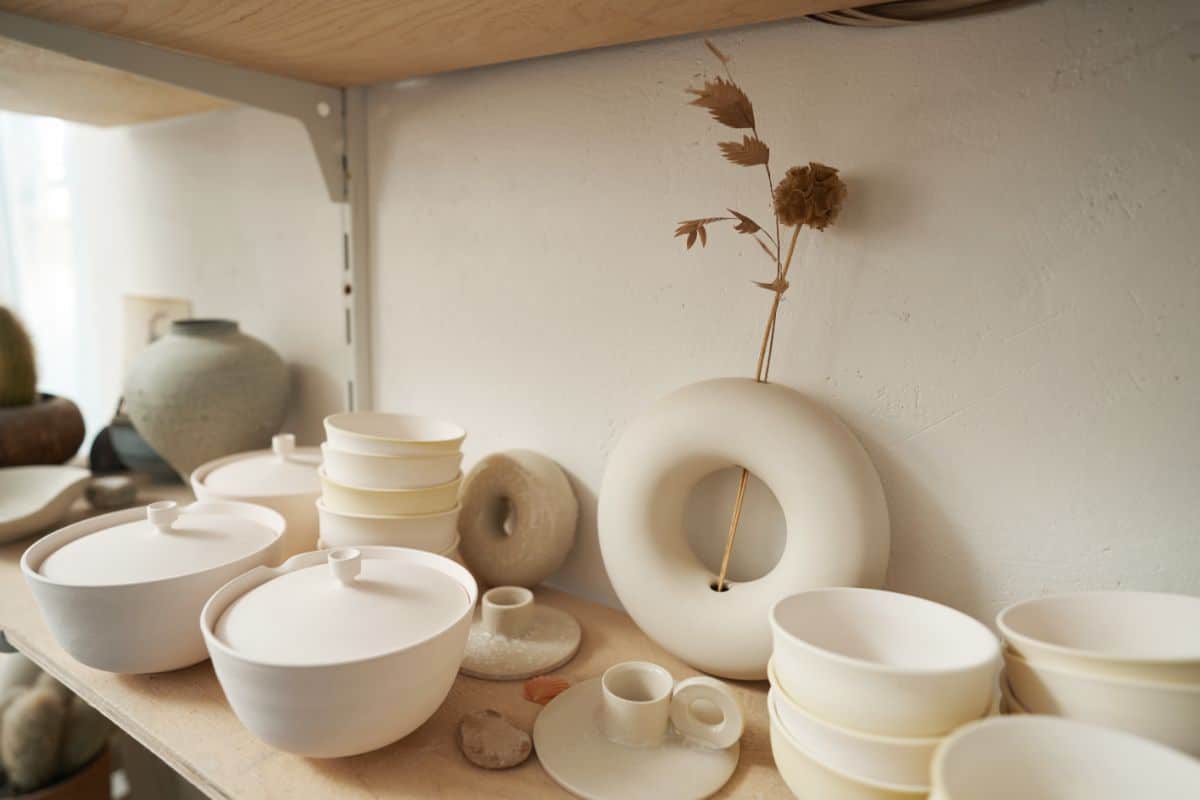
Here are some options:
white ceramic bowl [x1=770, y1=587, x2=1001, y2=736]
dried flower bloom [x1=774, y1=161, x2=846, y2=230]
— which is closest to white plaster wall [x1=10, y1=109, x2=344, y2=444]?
dried flower bloom [x1=774, y1=161, x2=846, y2=230]

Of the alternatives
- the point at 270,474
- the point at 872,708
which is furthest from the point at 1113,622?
the point at 270,474

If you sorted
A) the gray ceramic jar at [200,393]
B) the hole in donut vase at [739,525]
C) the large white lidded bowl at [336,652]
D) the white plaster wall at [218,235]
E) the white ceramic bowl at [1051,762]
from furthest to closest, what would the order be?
1. the white plaster wall at [218,235]
2. the gray ceramic jar at [200,393]
3. the hole in donut vase at [739,525]
4. the large white lidded bowl at [336,652]
5. the white ceramic bowl at [1051,762]

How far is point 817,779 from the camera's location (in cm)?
54

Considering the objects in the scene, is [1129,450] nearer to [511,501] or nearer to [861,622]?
[861,622]

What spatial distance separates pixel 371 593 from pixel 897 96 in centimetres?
72

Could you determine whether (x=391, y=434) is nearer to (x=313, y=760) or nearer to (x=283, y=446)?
(x=283, y=446)

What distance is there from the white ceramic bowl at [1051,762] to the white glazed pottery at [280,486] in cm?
77

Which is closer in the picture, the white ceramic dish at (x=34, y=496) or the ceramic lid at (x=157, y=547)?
the ceramic lid at (x=157, y=547)

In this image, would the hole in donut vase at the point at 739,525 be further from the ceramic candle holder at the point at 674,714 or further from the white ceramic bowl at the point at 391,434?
the white ceramic bowl at the point at 391,434

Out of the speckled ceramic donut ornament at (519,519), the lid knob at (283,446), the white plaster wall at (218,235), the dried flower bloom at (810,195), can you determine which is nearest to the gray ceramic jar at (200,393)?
the white plaster wall at (218,235)

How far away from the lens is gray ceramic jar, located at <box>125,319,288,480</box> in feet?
3.85

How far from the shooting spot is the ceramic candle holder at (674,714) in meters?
0.66

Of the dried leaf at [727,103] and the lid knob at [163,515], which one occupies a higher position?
the dried leaf at [727,103]

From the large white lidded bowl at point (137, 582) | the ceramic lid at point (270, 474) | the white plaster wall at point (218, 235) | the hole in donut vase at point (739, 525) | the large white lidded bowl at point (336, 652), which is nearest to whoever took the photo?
the large white lidded bowl at point (336, 652)
